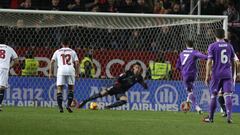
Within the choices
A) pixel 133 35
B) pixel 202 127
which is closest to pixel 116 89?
pixel 133 35

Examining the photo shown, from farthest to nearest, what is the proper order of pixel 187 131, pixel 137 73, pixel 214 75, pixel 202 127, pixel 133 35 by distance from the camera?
pixel 133 35 < pixel 137 73 < pixel 214 75 < pixel 202 127 < pixel 187 131

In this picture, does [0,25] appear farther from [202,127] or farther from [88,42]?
[202,127]

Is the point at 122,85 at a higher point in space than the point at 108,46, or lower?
lower

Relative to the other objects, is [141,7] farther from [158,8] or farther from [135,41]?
[135,41]

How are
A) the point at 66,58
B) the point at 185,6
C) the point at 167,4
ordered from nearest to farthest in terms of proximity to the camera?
1. the point at 66,58
2. the point at 167,4
3. the point at 185,6

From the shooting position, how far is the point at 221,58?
15.2m

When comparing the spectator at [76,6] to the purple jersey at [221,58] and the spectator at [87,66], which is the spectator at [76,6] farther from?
the purple jersey at [221,58]

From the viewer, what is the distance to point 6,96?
75.2 ft

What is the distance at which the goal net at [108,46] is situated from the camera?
22781 mm

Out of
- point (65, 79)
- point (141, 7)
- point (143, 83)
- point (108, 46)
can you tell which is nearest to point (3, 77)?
point (65, 79)

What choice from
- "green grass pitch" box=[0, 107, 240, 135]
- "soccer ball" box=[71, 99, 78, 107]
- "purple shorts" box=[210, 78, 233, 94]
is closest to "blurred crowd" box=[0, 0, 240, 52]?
"soccer ball" box=[71, 99, 78, 107]

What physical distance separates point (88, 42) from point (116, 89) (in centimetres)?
208

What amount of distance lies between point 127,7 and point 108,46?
7.07ft

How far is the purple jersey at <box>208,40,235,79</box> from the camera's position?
49.8ft
